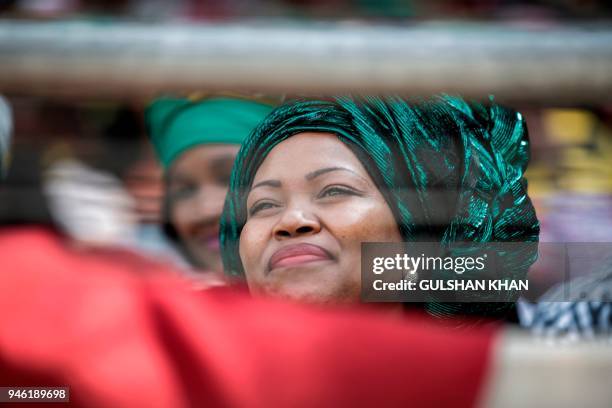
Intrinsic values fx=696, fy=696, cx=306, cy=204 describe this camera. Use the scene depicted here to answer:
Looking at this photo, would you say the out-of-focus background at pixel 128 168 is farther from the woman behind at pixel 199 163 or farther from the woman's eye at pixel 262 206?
the woman's eye at pixel 262 206

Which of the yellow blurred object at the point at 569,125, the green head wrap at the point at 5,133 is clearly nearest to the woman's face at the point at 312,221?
the yellow blurred object at the point at 569,125

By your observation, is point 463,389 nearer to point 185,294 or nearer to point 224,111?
point 185,294

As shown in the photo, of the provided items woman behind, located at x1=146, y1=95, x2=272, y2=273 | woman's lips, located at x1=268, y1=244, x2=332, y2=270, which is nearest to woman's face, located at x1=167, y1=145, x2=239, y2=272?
woman behind, located at x1=146, y1=95, x2=272, y2=273

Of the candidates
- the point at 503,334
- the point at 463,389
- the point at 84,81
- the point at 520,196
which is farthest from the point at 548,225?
the point at 84,81

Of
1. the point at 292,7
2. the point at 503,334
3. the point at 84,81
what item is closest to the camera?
the point at 84,81

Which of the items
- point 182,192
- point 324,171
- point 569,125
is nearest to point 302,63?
point 324,171

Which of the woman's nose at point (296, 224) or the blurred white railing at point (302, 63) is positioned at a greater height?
the blurred white railing at point (302, 63)

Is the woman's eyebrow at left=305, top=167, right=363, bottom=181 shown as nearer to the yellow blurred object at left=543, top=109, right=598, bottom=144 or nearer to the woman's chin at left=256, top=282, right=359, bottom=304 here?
the woman's chin at left=256, top=282, right=359, bottom=304

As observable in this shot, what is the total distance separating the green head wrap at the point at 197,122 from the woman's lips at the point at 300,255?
0.61 feet

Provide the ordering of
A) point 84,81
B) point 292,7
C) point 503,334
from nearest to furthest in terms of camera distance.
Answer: point 84,81 < point 503,334 < point 292,7

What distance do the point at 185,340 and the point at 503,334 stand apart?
1.50 ft

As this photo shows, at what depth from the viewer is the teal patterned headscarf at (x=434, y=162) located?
1.03m

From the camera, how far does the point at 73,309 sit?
948 mm

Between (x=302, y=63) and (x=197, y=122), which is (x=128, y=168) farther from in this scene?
(x=302, y=63)
